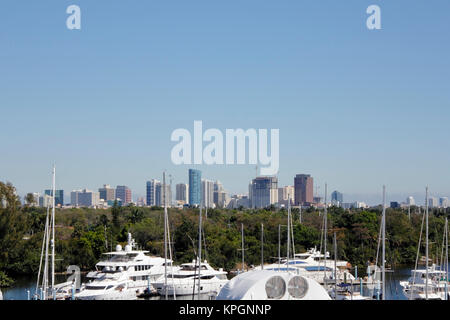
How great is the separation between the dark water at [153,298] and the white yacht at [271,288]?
984 cm

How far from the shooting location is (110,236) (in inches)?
938

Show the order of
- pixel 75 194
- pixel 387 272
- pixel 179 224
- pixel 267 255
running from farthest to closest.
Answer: pixel 75 194, pixel 179 224, pixel 267 255, pixel 387 272

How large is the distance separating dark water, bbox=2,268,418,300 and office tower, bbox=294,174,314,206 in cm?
1889

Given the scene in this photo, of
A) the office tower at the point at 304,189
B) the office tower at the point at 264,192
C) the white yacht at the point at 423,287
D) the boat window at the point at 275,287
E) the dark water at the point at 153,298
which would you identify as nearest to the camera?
the boat window at the point at 275,287

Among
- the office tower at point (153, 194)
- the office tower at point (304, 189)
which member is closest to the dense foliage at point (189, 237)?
the office tower at point (304, 189)

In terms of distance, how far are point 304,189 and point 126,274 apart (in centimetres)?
2598

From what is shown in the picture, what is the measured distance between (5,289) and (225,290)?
14434 mm

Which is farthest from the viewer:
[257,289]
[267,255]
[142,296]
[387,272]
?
[267,255]

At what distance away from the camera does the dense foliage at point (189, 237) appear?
21141 millimetres

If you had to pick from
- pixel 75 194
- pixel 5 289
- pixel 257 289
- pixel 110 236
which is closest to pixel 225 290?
pixel 257 289

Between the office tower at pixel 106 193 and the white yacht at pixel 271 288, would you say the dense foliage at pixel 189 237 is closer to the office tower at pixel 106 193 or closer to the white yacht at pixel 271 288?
the white yacht at pixel 271 288

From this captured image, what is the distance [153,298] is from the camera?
1658 centimetres

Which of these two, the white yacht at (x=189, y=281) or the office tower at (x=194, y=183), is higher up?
the office tower at (x=194, y=183)
